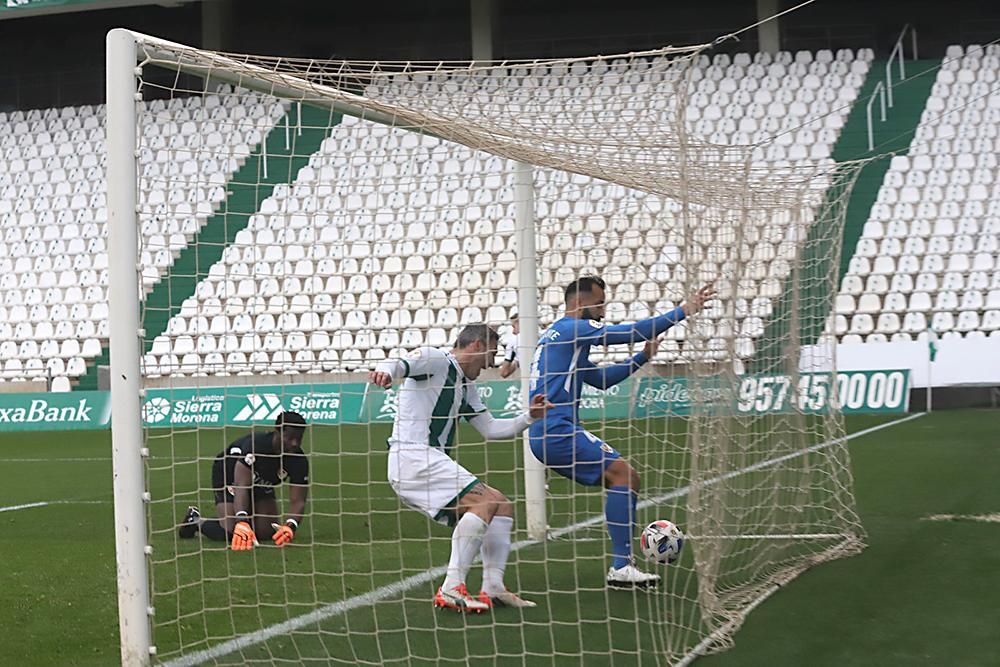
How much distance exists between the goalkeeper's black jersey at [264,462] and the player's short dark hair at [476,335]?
2.29 meters

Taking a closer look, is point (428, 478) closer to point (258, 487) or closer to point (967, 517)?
point (258, 487)

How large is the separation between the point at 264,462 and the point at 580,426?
8.81ft

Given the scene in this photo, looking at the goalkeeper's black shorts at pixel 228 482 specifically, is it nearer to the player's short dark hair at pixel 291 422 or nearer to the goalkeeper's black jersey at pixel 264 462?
the goalkeeper's black jersey at pixel 264 462

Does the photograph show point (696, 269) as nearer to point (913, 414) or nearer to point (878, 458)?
point (878, 458)

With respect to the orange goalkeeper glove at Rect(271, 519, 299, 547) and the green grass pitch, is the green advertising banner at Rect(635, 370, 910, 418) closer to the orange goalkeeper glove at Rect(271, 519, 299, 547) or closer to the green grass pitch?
the green grass pitch

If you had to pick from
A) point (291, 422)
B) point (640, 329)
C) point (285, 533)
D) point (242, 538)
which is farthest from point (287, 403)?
point (640, 329)

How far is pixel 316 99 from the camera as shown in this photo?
5.54 m

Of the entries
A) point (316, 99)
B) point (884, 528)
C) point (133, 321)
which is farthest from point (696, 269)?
point (884, 528)

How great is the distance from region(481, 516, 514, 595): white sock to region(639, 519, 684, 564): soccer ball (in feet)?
2.80

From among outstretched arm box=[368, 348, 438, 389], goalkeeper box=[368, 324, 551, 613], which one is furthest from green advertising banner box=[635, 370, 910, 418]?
outstretched arm box=[368, 348, 438, 389]

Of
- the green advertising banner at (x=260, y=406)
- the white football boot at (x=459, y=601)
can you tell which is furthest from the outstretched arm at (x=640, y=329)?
the green advertising banner at (x=260, y=406)

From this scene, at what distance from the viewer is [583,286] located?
6219mm

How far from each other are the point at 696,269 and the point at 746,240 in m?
1.65

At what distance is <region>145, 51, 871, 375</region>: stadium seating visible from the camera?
6320 mm
